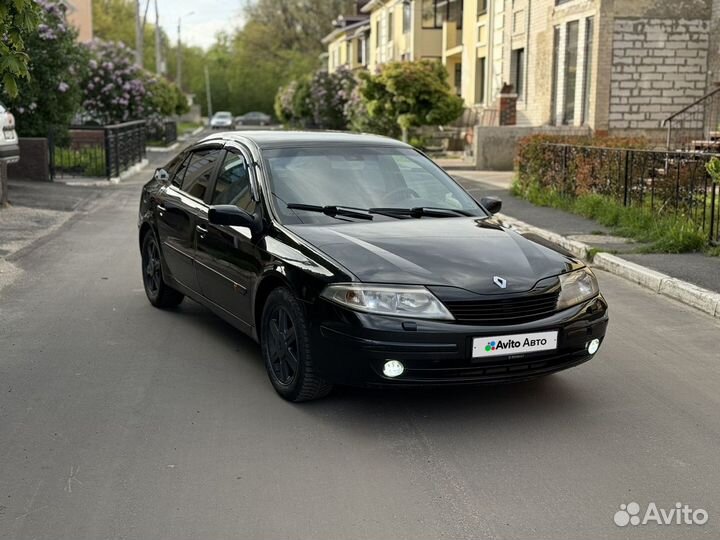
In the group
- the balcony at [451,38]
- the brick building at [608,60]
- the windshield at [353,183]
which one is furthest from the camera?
the balcony at [451,38]

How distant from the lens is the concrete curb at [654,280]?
848 cm

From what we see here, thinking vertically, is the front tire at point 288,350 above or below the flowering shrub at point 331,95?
below

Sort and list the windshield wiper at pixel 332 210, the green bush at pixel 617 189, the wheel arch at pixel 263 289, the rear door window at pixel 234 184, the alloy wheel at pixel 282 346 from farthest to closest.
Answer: the green bush at pixel 617 189 → the rear door window at pixel 234 184 → the windshield wiper at pixel 332 210 → the wheel arch at pixel 263 289 → the alloy wheel at pixel 282 346

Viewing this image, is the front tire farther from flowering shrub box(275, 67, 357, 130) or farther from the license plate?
flowering shrub box(275, 67, 357, 130)

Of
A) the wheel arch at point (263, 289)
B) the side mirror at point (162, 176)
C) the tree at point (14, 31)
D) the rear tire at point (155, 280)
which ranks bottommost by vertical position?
the rear tire at point (155, 280)

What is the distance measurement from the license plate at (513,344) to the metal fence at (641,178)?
20.4 ft

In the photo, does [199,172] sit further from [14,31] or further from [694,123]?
[694,123]

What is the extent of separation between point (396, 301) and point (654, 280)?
5261 mm

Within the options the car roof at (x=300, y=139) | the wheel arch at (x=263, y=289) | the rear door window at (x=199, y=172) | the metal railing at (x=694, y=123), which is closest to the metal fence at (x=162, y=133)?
the metal railing at (x=694, y=123)

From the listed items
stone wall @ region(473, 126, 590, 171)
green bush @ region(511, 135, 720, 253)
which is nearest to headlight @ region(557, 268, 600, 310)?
green bush @ region(511, 135, 720, 253)

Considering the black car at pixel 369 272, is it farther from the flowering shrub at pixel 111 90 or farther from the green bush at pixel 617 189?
the flowering shrub at pixel 111 90

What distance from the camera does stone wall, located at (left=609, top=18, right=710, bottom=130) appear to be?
84.5ft

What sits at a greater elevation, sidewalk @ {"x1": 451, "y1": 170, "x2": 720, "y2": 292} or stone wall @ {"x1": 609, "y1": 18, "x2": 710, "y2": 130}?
stone wall @ {"x1": 609, "y1": 18, "x2": 710, "y2": 130}

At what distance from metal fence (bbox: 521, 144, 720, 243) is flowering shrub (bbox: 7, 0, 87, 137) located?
12.0 metres
